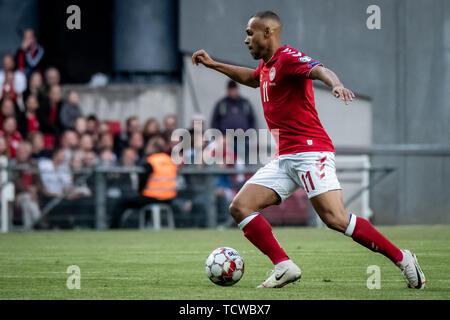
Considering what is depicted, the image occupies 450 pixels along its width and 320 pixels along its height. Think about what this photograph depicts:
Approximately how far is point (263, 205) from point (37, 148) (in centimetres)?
993

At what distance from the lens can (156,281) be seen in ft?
25.8

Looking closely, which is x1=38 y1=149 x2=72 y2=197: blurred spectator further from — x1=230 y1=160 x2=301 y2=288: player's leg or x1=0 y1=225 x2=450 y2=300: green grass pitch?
x1=230 y1=160 x2=301 y2=288: player's leg

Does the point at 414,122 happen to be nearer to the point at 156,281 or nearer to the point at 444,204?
the point at 444,204

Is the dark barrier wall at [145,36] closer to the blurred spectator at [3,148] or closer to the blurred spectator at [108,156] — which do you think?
the blurred spectator at [108,156]

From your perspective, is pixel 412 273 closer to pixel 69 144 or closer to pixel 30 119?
pixel 69 144

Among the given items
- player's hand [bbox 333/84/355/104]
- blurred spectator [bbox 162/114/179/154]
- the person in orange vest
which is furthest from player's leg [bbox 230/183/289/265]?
blurred spectator [bbox 162/114/179/154]

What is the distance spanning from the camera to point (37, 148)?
16.8 meters

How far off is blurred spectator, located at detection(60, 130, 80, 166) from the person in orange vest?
145cm

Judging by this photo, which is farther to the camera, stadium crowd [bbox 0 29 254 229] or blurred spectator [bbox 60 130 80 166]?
blurred spectator [bbox 60 130 80 166]

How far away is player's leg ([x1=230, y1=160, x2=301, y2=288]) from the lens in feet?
24.6

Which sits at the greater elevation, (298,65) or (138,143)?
(298,65)

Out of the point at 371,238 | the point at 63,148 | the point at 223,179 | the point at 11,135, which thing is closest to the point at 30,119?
the point at 11,135

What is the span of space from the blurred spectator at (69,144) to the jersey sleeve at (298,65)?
994cm

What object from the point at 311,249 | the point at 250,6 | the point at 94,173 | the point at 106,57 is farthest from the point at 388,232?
the point at 106,57
